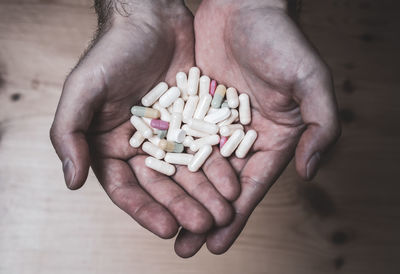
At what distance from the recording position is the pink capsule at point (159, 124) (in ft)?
6.15

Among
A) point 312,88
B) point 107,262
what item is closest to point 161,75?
point 312,88

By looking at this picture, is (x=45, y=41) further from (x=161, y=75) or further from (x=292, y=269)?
(x=292, y=269)

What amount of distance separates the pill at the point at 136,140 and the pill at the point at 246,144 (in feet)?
1.33

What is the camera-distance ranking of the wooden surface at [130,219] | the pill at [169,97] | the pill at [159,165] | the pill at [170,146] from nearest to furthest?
the pill at [159,165]
the pill at [170,146]
the pill at [169,97]
the wooden surface at [130,219]

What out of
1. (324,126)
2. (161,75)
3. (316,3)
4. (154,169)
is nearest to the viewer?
(324,126)

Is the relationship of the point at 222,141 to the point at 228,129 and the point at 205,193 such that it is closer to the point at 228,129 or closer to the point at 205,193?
the point at 228,129

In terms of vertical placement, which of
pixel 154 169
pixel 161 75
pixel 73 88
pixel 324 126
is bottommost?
pixel 154 169

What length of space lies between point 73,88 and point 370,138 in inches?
75.0

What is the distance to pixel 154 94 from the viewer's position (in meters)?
1.89

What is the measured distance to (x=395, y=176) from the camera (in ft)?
8.50

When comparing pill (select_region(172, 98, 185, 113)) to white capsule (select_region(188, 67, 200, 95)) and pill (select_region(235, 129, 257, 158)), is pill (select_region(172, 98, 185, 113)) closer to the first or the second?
white capsule (select_region(188, 67, 200, 95))

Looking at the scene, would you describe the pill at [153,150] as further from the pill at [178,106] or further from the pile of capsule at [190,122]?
the pill at [178,106]

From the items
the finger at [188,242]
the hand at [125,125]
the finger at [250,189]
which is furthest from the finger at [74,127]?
the finger at [250,189]

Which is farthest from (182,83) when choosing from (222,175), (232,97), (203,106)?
(222,175)
